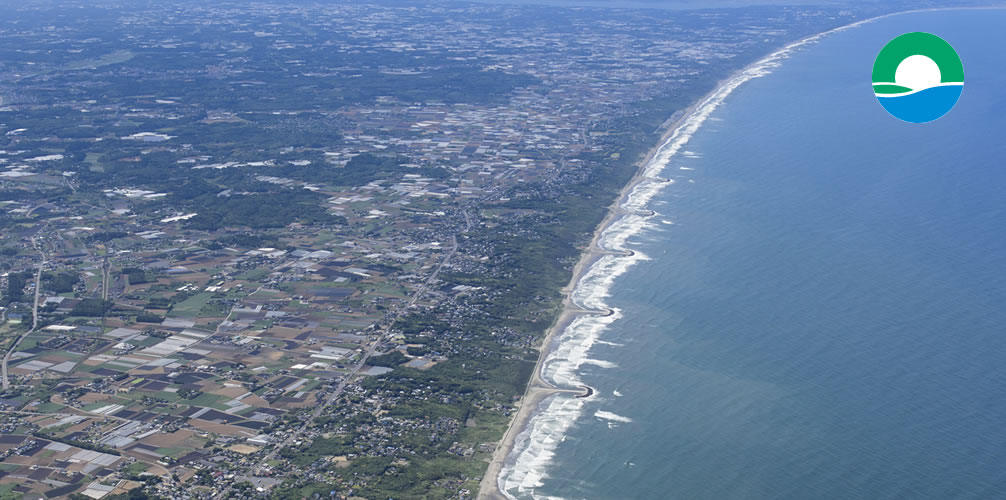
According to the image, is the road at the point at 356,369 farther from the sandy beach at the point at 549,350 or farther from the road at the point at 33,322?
the road at the point at 33,322

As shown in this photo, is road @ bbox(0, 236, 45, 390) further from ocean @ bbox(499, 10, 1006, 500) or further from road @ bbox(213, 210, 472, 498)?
ocean @ bbox(499, 10, 1006, 500)

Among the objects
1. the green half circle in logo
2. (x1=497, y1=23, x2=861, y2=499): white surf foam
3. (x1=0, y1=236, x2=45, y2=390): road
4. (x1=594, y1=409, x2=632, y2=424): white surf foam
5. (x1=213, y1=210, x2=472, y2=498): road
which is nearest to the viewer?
the green half circle in logo

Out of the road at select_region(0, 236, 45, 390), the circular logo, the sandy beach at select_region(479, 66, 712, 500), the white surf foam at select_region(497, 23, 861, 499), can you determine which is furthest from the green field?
the circular logo

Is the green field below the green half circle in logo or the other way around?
below

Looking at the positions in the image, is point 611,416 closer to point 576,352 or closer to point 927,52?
point 576,352

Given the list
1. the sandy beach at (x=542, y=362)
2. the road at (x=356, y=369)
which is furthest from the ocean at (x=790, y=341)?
the road at (x=356, y=369)

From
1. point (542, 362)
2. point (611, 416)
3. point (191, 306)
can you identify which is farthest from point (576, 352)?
point (191, 306)

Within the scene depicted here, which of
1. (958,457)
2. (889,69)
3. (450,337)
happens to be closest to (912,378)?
(958,457)
